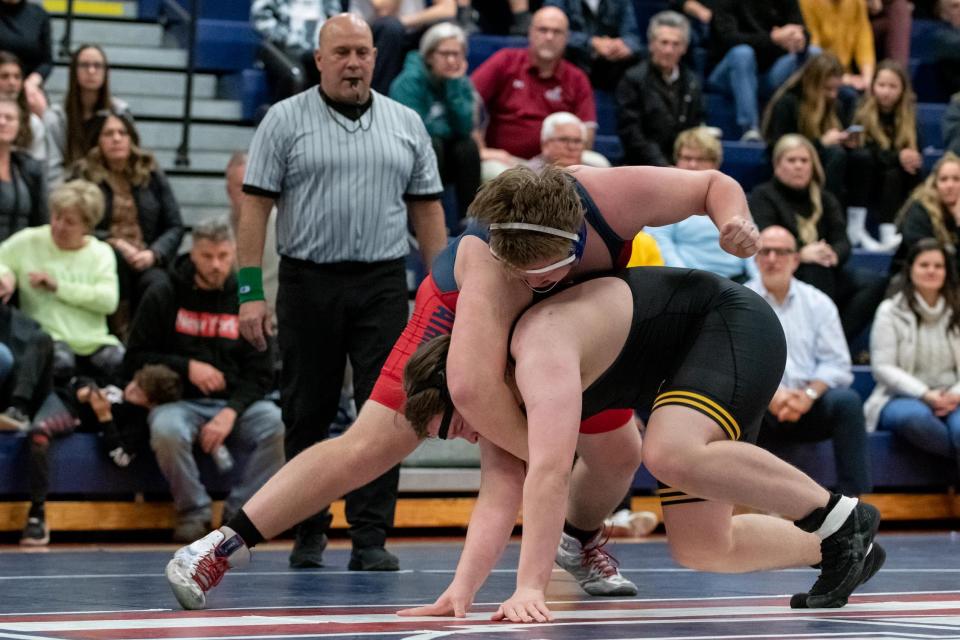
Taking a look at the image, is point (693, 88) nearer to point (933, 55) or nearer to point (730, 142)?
point (730, 142)

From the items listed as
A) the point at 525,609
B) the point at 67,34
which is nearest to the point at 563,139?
the point at 67,34

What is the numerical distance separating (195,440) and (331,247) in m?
1.59

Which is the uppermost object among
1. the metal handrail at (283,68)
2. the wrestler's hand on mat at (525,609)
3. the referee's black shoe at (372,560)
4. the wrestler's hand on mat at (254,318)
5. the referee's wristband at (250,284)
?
the metal handrail at (283,68)

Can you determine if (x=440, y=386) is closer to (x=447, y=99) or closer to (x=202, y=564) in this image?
(x=202, y=564)

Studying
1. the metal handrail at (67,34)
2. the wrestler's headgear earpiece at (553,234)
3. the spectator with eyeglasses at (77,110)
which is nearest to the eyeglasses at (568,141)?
the spectator with eyeglasses at (77,110)

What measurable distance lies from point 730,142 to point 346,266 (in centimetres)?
449

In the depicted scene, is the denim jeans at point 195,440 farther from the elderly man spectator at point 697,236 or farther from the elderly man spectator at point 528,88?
the elderly man spectator at point 528,88

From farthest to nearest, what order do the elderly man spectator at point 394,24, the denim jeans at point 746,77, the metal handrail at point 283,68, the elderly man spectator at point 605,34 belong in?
1. the denim jeans at point 746,77
2. the elderly man spectator at point 605,34
3. the elderly man spectator at point 394,24
4. the metal handrail at point 283,68

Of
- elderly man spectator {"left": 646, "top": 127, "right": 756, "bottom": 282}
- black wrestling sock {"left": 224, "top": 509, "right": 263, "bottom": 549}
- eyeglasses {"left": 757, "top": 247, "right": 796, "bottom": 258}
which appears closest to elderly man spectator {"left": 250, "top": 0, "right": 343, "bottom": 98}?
elderly man spectator {"left": 646, "top": 127, "right": 756, "bottom": 282}

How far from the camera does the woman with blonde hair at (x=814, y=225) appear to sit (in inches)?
330

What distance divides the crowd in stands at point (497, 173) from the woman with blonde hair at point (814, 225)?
0.04 feet

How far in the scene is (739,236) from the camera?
394cm

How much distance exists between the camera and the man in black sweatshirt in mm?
6664

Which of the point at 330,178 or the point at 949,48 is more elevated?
the point at 949,48
